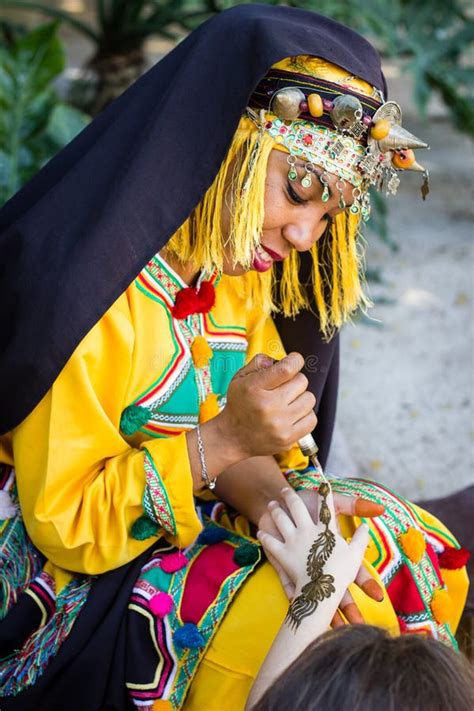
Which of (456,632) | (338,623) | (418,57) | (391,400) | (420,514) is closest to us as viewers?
(338,623)

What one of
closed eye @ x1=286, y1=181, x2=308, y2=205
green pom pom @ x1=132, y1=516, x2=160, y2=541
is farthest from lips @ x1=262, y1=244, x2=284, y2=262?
green pom pom @ x1=132, y1=516, x2=160, y2=541

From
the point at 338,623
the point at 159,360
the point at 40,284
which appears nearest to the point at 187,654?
the point at 338,623

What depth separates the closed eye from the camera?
214cm

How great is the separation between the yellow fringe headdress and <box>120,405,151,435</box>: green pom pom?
38cm

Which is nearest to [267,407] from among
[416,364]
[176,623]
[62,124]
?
[176,623]

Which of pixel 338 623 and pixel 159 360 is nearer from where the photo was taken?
pixel 338 623

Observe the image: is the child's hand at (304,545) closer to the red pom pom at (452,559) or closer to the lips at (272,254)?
the red pom pom at (452,559)

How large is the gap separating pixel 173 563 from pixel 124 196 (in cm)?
83

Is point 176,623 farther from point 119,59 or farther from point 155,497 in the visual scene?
point 119,59

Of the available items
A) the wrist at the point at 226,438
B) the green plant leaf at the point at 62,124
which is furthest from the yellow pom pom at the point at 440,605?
the green plant leaf at the point at 62,124

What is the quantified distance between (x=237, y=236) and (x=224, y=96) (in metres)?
0.31

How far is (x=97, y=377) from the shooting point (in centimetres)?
214

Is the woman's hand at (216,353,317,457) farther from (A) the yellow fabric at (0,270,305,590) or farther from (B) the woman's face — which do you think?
(B) the woman's face

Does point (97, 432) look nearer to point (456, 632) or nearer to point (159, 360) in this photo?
point (159, 360)
